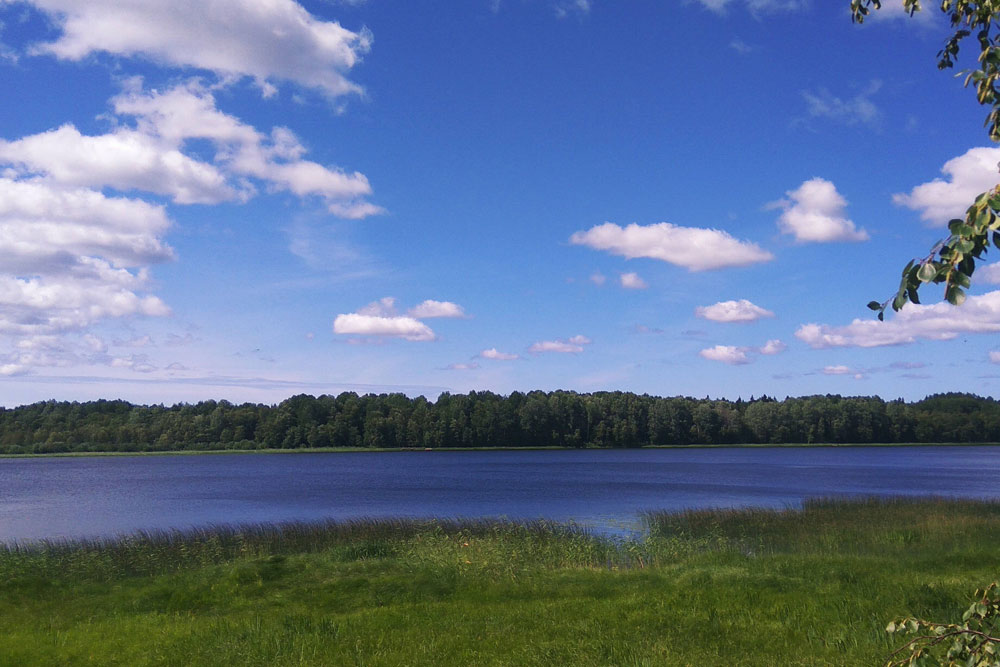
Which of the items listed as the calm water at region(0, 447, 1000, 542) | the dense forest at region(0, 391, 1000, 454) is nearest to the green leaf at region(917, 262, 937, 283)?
the calm water at region(0, 447, 1000, 542)

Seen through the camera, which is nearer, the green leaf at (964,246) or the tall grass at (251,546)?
the green leaf at (964,246)

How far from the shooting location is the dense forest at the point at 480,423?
449 ft

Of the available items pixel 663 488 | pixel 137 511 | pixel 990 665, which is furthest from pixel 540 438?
pixel 990 665

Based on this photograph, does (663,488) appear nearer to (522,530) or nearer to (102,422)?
(522,530)

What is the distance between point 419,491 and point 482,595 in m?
40.1

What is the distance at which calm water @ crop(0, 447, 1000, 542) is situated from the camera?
39000 millimetres

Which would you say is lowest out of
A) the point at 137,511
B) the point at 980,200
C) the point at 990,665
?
the point at 137,511

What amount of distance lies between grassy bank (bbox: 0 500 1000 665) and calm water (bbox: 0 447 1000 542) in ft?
35.0

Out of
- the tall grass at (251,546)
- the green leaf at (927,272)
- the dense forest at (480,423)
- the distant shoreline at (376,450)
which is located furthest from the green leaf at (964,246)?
the dense forest at (480,423)

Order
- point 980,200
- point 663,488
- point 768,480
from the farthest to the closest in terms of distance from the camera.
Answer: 1. point 768,480
2. point 663,488
3. point 980,200

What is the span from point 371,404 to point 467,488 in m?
93.7

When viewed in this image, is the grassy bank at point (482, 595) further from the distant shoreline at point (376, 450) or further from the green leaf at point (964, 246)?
the distant shoreline at point (376, 450)

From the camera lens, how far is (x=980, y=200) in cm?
241

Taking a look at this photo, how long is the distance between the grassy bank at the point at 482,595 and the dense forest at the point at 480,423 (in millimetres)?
113648
